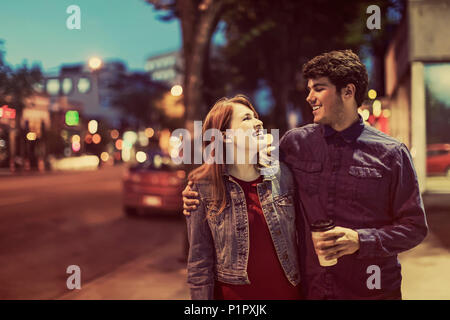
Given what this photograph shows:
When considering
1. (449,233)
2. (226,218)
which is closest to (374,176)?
(226,218)

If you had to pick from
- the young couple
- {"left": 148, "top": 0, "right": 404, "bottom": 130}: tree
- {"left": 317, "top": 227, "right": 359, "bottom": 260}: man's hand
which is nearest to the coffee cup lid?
{"left": 317, "top": 227, "right": 359, "bottom": 260}: man's hand

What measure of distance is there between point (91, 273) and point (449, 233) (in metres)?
6.57

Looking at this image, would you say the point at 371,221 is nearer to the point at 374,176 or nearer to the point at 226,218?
the point at 374,176

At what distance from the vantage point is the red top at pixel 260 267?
94.4 inches

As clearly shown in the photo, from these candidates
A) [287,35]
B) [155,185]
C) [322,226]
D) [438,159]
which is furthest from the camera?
[287,35]

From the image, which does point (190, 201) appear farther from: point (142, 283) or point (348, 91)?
point (142, 283)

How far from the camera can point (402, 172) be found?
2213mm

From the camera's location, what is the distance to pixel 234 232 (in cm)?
238

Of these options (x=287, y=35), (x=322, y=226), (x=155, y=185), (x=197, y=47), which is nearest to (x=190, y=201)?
(x=322, y=226)

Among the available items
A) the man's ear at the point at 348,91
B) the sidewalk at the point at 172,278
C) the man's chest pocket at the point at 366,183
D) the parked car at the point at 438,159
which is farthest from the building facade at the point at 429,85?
the man's chest pocket at the point at 366,183

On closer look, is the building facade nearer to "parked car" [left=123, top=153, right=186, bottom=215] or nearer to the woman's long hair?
"parked car" [left=123, top=153, right=186, bottom=215]

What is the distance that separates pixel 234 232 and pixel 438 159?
11689mm
